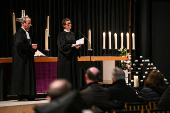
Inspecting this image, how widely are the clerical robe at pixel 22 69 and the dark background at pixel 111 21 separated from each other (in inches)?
141

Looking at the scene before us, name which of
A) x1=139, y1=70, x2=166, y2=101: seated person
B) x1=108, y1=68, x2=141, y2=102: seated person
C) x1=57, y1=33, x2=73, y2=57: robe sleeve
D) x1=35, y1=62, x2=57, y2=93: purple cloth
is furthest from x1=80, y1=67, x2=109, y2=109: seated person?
x1=35, y1=62, x2=57, y2=93: purple cloth

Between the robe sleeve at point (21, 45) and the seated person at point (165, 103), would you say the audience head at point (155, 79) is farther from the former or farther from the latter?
the robe sleeve at point (21, 45)

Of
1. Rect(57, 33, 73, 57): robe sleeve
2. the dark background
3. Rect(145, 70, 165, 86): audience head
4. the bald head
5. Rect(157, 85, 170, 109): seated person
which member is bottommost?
Rect(157, 85, 170, 109): seated person

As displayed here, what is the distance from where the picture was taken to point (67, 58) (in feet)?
23.7

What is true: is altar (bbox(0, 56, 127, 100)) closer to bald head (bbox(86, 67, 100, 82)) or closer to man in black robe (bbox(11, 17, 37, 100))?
man in black robe (bbox(11, 17, 37, 100))

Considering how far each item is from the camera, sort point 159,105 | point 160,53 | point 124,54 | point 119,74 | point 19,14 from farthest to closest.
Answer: point 160,53, point 19,14, point 124,54, point 119,74, point 159,105

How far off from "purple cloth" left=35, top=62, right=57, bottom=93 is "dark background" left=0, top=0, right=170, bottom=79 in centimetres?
286

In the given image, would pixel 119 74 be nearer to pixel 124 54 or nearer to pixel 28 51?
pixel 28 51

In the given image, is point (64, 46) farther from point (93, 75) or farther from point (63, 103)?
point (63, 103)

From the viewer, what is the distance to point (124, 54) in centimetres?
888

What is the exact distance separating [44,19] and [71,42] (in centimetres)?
363

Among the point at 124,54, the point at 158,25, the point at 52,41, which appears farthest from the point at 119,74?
the point at 158,25

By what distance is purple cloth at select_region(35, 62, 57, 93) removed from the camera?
7.63 metres

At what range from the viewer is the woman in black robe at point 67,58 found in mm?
7168
